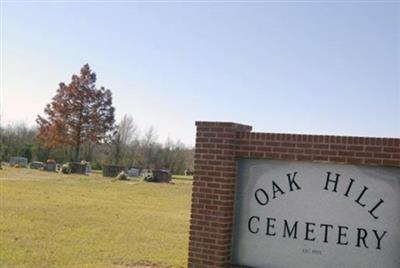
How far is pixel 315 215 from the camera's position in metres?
6.74

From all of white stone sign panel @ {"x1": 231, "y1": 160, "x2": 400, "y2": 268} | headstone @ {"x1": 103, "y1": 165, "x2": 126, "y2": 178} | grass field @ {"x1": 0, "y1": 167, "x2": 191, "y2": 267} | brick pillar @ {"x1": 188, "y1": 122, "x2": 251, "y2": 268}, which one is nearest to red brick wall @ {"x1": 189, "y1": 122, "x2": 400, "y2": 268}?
brick pillar @ {"x1": 188, "y1": 122, "x2": 251, "y2": 268}

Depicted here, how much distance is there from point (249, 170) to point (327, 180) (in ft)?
3.38

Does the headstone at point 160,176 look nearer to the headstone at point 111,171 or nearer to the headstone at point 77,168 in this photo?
A: the headstone at point 111,171

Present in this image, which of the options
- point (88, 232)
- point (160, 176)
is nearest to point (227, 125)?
point (88, 232)

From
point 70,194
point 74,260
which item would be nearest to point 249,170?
point 74,260

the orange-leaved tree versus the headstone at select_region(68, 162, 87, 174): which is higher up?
the orange-leaved tree

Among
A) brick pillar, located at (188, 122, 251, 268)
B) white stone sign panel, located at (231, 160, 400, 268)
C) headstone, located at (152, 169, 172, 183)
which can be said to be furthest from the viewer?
headstone, located at (152, 169, 172, 183)

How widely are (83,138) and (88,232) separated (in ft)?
150

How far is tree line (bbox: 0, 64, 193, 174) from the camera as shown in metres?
58.2

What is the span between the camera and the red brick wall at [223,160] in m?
6.80

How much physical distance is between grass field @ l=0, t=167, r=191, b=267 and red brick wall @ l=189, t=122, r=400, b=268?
11.2 feet

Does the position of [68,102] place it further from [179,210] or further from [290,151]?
[290,151]

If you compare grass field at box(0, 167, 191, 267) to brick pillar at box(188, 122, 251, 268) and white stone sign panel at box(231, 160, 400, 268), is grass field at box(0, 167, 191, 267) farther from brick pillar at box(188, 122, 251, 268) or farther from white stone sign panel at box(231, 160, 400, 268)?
white stone sign panel at box(231, 160, 400, 268)

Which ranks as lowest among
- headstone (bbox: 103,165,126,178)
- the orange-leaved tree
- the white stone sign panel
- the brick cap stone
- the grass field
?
the grass field
